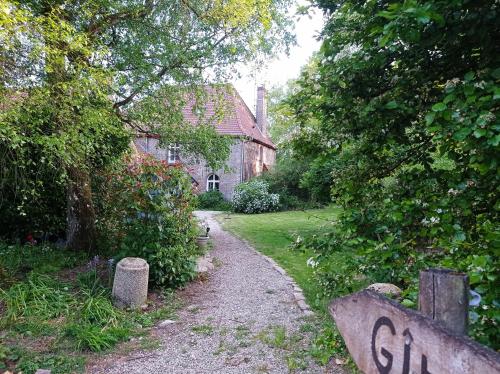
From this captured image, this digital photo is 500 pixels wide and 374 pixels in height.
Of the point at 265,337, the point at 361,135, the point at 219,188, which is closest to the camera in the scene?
the point at 361,135

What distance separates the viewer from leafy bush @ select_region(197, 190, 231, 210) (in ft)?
86.6

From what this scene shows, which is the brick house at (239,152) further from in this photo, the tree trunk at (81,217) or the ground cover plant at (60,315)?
Result: the ground cover plant at (60,315)

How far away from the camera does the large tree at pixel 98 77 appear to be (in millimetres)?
4750

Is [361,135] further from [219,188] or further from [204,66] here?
[219,188]

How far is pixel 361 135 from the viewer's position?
9.68 feet

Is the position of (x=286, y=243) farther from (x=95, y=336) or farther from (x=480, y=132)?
(x=480, y=132)

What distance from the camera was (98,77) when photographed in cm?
500

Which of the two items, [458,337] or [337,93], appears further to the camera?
[337,93]

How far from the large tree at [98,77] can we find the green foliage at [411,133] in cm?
318

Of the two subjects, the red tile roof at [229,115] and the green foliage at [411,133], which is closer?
the green foliage at [411,133]

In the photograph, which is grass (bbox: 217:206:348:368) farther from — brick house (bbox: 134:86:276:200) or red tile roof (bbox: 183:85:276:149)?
brick house (bbox: 134:86:276:200)

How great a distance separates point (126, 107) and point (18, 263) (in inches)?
152

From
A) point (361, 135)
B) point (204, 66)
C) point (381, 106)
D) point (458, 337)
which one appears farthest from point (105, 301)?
point (204, 66)

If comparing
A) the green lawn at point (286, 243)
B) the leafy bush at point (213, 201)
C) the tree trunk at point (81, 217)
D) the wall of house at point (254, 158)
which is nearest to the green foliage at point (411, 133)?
the green lawn at point (286, 243)
